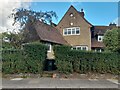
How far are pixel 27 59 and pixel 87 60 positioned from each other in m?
4.84

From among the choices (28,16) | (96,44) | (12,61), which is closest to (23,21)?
(28,16)

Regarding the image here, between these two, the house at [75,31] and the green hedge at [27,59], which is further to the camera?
the house at [75,31]

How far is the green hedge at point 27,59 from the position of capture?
46.6ft

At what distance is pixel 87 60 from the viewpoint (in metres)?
14.7

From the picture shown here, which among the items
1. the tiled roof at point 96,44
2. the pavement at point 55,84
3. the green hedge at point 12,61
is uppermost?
the tiled roof at point 96,44

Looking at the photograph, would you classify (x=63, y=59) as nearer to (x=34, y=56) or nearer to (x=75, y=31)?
(x=34, y=56)

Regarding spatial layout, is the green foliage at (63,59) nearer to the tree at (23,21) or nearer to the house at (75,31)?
the tree at (23,21)

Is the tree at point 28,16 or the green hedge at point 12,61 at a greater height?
the tree at point 28,16

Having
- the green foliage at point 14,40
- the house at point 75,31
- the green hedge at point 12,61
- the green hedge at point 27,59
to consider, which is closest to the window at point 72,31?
the house at point 75,31

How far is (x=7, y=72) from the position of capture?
46.3 feet

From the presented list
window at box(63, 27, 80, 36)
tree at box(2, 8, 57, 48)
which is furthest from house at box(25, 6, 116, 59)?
tree at box(2, 8, 57, 48)

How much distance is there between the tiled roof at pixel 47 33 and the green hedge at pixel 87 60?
1036cm

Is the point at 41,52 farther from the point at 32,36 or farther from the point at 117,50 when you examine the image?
the point at 32,36

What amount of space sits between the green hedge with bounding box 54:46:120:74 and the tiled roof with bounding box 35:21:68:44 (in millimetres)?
10359
